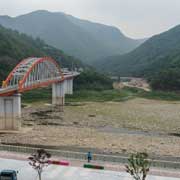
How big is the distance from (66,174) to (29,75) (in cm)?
3637

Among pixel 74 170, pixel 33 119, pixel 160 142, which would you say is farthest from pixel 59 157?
pixel 33 119

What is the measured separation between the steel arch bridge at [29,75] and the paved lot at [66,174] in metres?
23.5

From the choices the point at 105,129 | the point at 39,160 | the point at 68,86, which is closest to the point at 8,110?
the point at 105,129

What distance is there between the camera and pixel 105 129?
1961 inches

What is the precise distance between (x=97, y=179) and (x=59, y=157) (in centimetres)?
584

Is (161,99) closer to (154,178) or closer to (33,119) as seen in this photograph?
(33,119)

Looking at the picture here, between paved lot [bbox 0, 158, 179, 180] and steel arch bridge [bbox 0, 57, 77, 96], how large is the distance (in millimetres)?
23525

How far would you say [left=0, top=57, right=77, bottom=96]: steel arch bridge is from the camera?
49.3 meters

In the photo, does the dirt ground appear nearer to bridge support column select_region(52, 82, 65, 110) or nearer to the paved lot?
bridge support column select_region(52, 82, 65, 110)

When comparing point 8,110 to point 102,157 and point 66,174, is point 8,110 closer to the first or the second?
point 102,157

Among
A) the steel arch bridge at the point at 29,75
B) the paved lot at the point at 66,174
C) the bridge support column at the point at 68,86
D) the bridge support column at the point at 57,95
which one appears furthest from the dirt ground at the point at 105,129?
the bridge support column at the point at 68,86

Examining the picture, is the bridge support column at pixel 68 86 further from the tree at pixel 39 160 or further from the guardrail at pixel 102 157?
the tree at pixel 39 160

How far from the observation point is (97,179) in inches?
849

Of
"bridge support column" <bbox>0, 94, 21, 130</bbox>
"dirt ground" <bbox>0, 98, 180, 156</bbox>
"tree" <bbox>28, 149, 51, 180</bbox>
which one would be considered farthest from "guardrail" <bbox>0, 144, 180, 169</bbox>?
"bridge support column" <bbox>0, 94, 21, 130</bbox>
